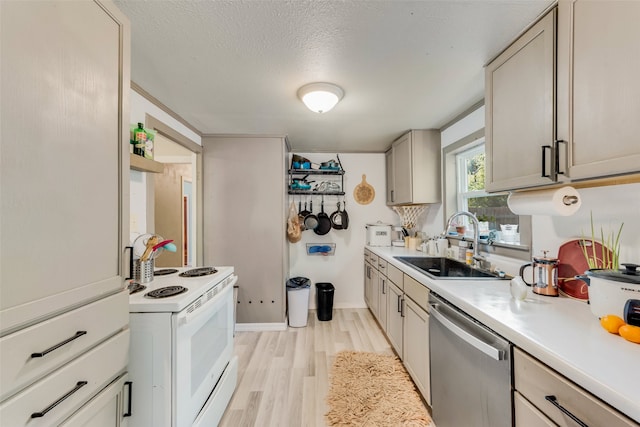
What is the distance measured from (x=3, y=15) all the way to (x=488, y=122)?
2.04m

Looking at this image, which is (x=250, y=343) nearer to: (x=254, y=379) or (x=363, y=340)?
(x=254, y=379)

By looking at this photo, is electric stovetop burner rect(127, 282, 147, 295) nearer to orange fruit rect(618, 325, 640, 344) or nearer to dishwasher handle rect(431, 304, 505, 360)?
dishwasher handle rect(431, 304, 505, 360)

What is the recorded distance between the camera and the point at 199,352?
4.59ft

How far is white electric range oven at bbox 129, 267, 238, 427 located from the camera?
1136 millimetres

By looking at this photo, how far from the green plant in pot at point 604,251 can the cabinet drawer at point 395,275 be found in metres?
1.12

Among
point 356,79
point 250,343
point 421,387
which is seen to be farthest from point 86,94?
point 250,343

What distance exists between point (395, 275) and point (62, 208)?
7.21 feet

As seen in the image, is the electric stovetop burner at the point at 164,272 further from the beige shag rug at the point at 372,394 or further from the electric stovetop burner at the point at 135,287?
the beige shag rug at the point at 372,394

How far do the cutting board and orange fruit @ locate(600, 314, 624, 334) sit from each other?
39 cm

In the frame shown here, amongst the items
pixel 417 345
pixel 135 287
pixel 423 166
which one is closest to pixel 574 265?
pixel 417 345

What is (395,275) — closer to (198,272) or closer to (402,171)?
(402,171)

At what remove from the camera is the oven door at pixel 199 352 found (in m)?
1.17

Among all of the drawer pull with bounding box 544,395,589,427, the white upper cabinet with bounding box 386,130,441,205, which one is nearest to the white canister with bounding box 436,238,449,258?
the white upper cabinet with bounding box 386,130,441,205

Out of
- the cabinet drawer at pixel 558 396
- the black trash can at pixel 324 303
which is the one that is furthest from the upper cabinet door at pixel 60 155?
the black trash can at pixel 324 303
